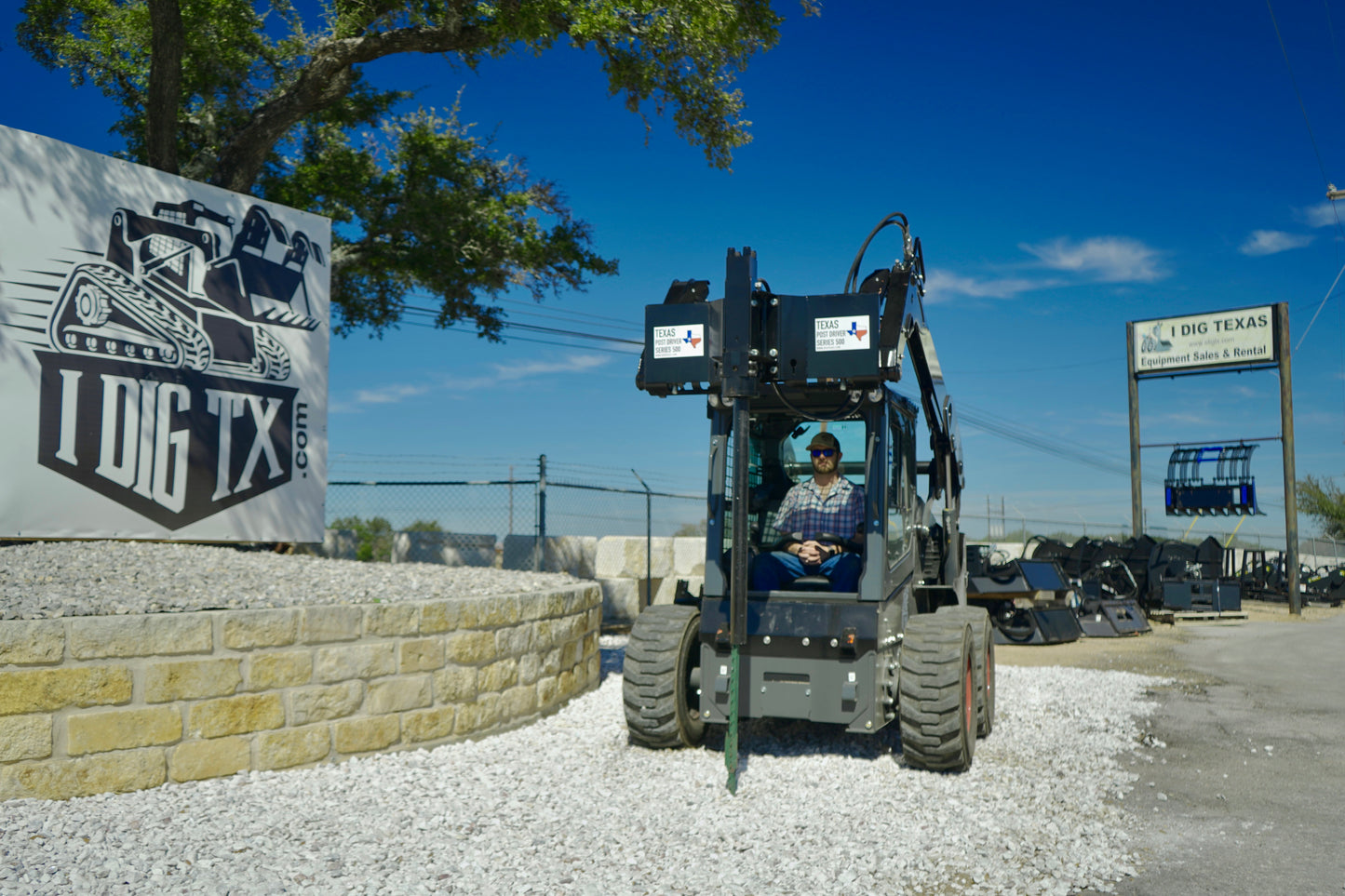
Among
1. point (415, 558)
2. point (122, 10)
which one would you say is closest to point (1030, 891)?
point (415, 558)

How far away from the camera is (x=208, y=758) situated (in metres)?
5.68

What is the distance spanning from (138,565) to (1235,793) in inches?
302

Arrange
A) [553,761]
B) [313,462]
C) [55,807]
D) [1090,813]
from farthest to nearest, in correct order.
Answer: [313,462]
[553,761]
[1090,813]
[55,807]

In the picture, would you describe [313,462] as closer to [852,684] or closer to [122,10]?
[852,684]

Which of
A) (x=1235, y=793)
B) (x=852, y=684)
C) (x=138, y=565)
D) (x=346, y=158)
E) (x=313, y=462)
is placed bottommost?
(x=1235, y=793)

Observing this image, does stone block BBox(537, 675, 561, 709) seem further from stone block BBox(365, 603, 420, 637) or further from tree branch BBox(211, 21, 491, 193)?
tree branch BBox(211, 21, 491, 193)

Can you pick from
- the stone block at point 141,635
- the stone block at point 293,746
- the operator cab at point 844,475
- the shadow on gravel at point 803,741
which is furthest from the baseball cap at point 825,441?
the stone block at point 141,635

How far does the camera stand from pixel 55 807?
5062mm

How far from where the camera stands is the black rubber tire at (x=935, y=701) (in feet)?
19.9

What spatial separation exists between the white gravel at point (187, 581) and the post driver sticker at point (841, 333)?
338cm

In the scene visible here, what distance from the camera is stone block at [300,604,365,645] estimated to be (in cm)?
612

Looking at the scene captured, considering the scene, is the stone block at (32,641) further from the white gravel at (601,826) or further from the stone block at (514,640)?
the stone block at (514,640)

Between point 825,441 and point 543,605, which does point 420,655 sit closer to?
point 543,605

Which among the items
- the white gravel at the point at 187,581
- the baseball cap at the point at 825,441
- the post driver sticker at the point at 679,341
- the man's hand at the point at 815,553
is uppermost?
the post driver sticker at the point at 679,341
